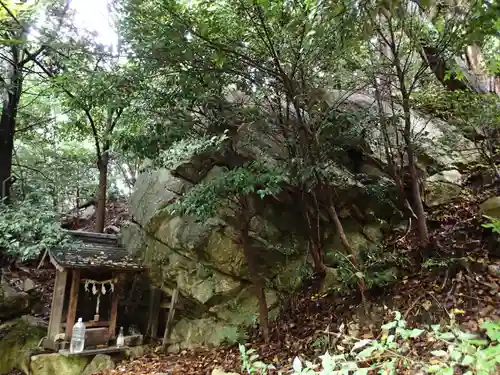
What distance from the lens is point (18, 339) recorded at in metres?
7.31

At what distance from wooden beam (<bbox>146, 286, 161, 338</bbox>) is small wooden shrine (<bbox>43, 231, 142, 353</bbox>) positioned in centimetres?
66

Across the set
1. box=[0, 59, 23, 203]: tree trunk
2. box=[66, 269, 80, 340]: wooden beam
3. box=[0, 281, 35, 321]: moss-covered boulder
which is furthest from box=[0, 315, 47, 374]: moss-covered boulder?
box=[0, 59, 23, 203]: tree trunk

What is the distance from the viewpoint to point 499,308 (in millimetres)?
3238

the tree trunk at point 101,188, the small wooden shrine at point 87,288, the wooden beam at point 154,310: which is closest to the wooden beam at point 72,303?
the small wooden shrine at point 87,288

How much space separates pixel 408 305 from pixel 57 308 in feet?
19.2

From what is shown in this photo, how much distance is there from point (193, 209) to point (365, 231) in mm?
3275

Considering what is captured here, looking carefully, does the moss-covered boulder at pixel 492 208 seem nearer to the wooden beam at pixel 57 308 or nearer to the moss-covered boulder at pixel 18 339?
the wooden beam at pixel 57 308

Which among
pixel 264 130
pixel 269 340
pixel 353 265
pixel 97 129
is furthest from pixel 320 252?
pixel 97 129

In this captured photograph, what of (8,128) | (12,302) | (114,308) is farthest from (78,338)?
(8,128)

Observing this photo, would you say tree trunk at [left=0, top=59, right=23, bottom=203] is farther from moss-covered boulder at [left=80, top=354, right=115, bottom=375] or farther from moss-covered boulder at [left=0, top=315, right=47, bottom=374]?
moss-covered boulder at [left=80, top=354, right=115, bottom=375]

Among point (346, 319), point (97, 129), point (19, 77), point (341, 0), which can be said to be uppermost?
point (19, 77)

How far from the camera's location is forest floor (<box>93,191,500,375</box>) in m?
3.55

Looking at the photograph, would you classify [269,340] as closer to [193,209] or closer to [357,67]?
[193,209]

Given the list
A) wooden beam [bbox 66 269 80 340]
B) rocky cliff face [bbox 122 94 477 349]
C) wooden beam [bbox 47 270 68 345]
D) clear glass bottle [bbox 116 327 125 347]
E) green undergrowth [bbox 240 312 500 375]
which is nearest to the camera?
green undergrowth [bbox 240 312 500 375]
